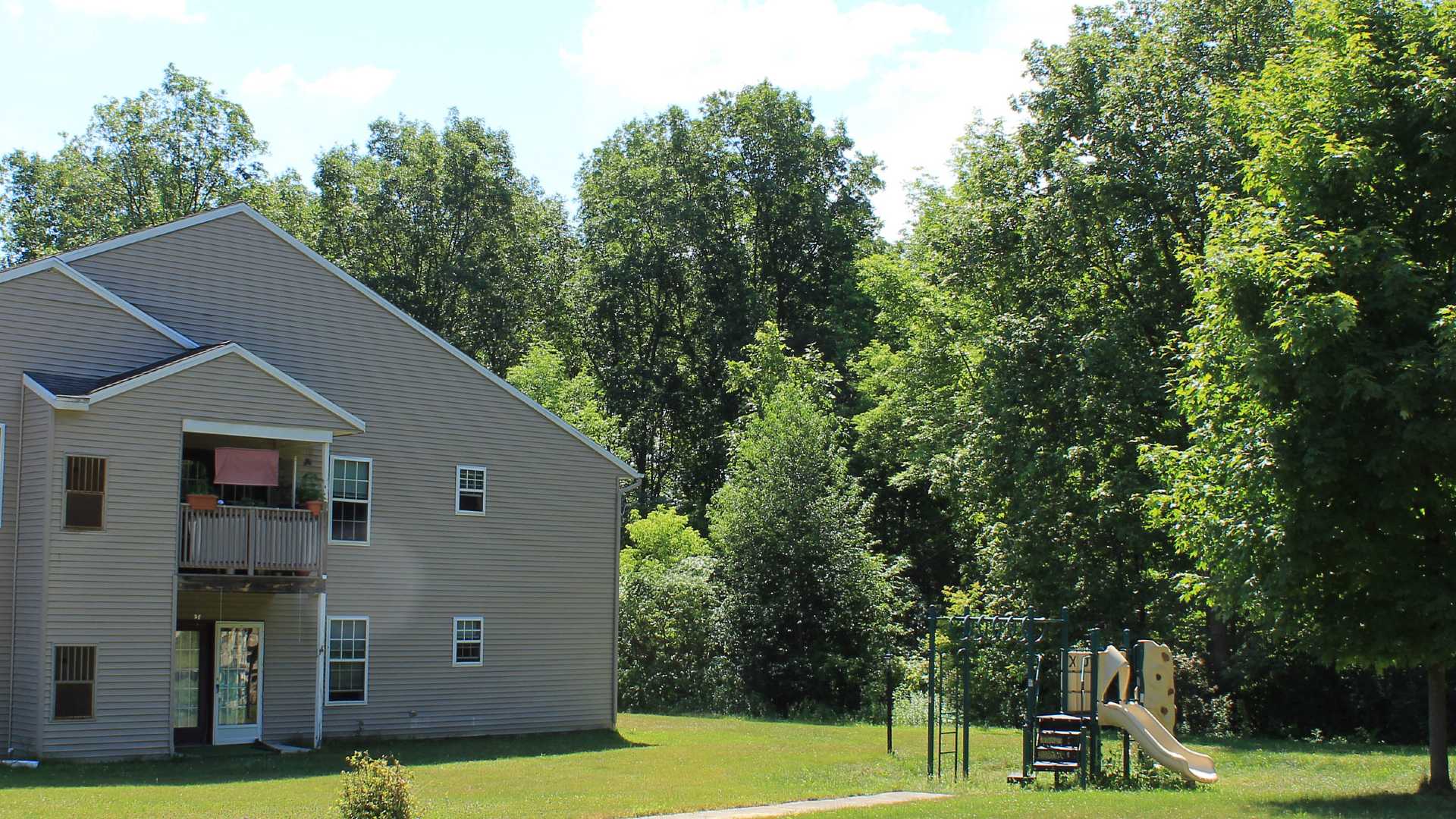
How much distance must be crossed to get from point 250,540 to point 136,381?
3.18 meters

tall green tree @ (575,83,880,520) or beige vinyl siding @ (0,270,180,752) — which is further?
tall green tree @ (575,83,880,520)

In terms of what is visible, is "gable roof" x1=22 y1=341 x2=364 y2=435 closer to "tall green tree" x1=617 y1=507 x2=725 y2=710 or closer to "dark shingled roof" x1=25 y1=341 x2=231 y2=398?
"dark shingled roof" x1=25 y1=341 x2=231 y2=398

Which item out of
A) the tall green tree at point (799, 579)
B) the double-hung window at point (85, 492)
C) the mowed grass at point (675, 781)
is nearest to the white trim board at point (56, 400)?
the double-hung window at point (85, 492)

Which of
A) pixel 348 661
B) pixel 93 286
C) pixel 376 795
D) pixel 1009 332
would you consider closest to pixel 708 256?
pixel 1009 332

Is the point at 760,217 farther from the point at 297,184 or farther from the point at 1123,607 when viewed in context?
the point at 1123,607

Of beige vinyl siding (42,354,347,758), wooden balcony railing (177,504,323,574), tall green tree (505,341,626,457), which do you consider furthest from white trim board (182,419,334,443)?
tall green tree (505,341,626,457)

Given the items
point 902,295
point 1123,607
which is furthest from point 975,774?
point 902,295

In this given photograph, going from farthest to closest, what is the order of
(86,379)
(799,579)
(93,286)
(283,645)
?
(799,579) → (283,645) → (93,286) → (86,379)

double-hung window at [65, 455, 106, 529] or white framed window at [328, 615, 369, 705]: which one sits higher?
double-hung window at [65, 455, 106, 529]

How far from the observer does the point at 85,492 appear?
64.8 ft

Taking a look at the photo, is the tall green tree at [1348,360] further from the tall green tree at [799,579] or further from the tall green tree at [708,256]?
the tall green tree at [708,256]

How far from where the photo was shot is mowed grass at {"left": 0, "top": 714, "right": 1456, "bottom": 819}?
15.2 m

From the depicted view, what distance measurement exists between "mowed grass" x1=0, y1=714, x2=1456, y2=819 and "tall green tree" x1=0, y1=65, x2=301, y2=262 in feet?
93.5

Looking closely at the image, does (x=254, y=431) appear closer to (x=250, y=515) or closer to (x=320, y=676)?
(x=250, y=515)
